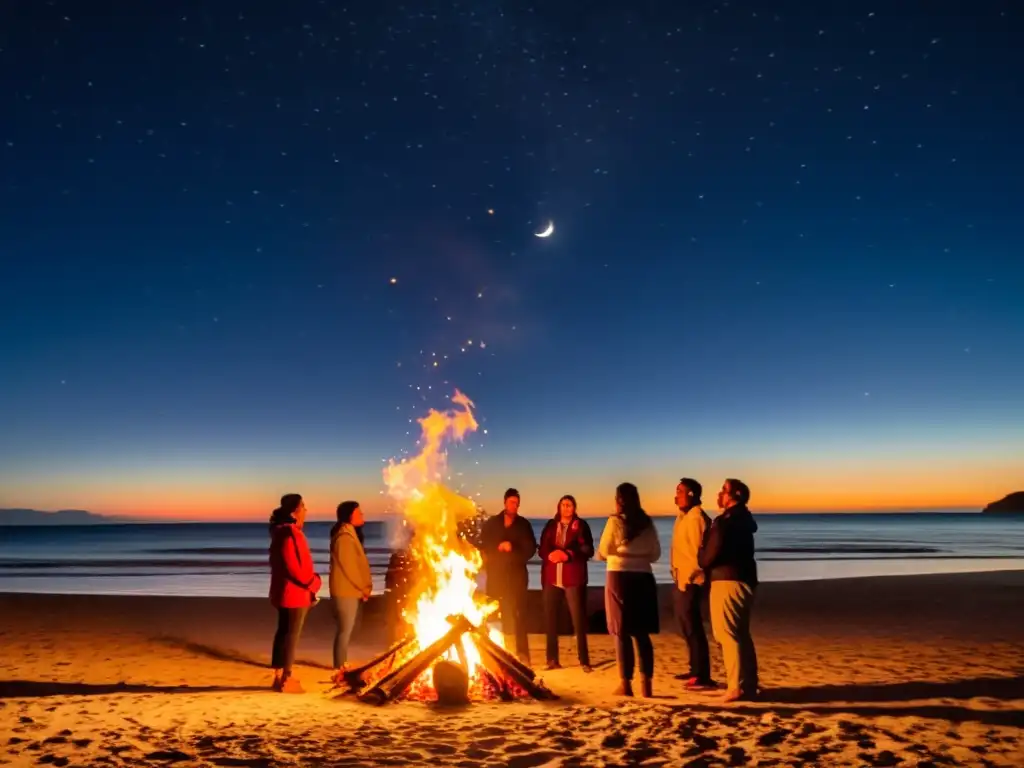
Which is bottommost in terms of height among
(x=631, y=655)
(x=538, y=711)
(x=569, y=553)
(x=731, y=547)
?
(x=538, y=711)

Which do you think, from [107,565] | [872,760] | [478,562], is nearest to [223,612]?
[478,562]

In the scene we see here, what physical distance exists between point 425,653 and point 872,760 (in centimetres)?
408

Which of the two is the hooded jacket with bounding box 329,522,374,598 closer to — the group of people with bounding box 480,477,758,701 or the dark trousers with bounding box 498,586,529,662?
the dark trousers with bounding box 498,586,529,662

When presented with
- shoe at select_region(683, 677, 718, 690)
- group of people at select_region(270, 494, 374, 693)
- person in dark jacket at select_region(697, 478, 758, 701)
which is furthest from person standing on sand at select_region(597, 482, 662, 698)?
group of people at select_region(270, 494, 374, 693)

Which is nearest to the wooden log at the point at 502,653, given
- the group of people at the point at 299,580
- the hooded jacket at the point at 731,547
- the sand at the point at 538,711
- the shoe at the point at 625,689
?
the sand at the point at 538,711

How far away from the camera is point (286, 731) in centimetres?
698

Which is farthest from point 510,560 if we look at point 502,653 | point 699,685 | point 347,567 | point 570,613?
point 699,685

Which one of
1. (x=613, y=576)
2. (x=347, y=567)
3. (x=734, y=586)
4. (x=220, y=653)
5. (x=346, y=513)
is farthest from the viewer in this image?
(x=220, y=653)

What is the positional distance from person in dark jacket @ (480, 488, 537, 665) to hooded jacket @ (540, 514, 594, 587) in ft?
0.86

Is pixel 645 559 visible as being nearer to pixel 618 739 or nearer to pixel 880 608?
pixel 618 739

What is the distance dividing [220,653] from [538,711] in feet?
18.5

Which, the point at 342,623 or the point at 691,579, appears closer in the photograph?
the point at 691,579

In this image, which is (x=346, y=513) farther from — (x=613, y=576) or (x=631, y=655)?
(x=631, y=655)

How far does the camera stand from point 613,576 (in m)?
8.20
